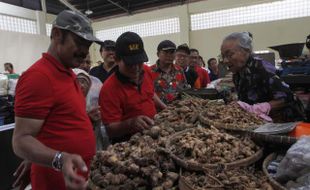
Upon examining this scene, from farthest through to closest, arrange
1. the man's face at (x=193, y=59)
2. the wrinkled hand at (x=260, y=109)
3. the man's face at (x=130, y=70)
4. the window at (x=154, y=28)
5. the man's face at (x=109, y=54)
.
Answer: the window at (x=154, y=28) → the man's face at (x=193, y=59) → the man's face at (x=109, y=54) → the man's face at (x=130, y=70) → the wrinkled hand at (x=260, y=109)

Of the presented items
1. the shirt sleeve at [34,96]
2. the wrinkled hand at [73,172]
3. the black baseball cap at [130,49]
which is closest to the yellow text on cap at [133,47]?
the black baseball cap at [130,49]

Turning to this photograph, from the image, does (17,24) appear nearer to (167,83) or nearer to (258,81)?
(167,83)

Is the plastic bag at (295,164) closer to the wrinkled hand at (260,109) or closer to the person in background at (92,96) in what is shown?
the wrinkled hand at (260,109)

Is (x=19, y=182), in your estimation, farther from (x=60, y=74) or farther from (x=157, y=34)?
(x=157, y=34)

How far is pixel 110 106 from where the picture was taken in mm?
1991

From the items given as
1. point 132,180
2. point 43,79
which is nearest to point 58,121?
point 43,79

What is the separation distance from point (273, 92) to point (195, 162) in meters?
1.10

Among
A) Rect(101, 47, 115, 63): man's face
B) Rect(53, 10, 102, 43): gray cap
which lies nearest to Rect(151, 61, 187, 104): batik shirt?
Rect(101, 47, 115, 63): man's face

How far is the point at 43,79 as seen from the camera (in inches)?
50.8

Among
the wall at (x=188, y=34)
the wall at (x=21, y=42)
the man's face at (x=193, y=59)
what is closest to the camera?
the man's face at (x=193, y=59)

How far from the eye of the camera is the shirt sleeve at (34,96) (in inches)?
48.0

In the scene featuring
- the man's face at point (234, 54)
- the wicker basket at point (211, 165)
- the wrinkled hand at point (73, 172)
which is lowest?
the wicker basket at point (211, 165)

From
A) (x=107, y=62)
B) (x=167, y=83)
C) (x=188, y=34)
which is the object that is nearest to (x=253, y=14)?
(x=188, y=34)

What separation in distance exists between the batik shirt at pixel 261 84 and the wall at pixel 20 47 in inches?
400
